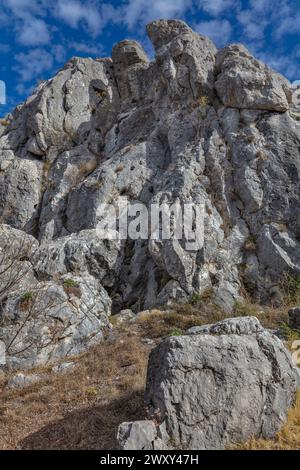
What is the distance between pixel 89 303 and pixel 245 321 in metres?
8.61

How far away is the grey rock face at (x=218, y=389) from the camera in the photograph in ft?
22.4

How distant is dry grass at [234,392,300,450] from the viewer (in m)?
6.82

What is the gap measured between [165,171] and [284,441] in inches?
711

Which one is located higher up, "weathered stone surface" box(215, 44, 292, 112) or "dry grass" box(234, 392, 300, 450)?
"weathered stone surface" box(215, 44, 292, 112)

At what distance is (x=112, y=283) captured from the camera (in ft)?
63.3

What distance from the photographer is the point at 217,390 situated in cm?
716

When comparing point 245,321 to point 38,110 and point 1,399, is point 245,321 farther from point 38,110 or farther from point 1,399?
point 38,110

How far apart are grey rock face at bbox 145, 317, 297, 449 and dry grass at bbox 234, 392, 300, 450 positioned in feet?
0.40

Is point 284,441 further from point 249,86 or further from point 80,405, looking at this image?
point 249,86

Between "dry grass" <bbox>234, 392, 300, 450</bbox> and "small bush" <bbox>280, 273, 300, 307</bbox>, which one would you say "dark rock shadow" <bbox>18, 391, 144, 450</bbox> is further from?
"small bush" <bbox>280, 273, 300, 307</bbox>

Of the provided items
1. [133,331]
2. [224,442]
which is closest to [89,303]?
[133,331]

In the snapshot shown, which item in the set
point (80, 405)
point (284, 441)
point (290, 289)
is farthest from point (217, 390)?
point (290, 289)

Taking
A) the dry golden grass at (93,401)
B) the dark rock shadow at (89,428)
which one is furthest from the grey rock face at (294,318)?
the dark rock shadow at (89,428)

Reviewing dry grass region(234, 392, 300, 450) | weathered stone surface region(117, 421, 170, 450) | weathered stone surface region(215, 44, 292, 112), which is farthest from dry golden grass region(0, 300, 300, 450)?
weathered stone surface region(215, 44, 292, 112)
